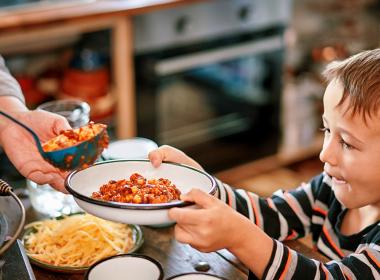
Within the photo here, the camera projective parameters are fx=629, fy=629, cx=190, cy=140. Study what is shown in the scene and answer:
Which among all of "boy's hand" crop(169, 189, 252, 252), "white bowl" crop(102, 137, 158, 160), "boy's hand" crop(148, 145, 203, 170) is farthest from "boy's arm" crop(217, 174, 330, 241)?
"boy's hand" crop(169, 189, 252, 252)

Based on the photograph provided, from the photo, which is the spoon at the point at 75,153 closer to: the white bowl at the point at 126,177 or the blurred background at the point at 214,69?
the white bowl at the point at 126,177

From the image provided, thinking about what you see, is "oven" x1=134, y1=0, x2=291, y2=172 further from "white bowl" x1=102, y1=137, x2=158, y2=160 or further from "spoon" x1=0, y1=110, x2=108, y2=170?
"spoon" x1=0, y1=110, x2=108, y2=170

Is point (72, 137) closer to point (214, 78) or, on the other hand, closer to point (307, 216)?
point (307, 216)

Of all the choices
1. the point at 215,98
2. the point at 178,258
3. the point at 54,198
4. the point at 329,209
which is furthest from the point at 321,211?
the point at 215,98

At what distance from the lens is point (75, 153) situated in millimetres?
1229

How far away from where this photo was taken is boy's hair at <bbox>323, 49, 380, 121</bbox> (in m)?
1.17

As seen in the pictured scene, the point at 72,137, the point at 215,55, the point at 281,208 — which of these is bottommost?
the point at 215,55

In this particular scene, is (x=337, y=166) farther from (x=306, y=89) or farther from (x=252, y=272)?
(x=306, y=89)

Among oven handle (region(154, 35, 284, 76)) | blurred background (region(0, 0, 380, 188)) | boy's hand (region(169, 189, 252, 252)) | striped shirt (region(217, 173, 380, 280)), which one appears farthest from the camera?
oven handle (region(154, 35, 284, 76))

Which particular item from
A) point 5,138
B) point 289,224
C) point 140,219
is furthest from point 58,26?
point 140,219

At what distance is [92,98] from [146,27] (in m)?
0.38

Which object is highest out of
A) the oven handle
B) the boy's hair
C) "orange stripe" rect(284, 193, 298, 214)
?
the boy's hair

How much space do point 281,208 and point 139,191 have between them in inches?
17.1

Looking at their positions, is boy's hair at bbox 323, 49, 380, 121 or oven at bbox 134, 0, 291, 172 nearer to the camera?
boy's hair at bbox 323, 49, 380, 121
